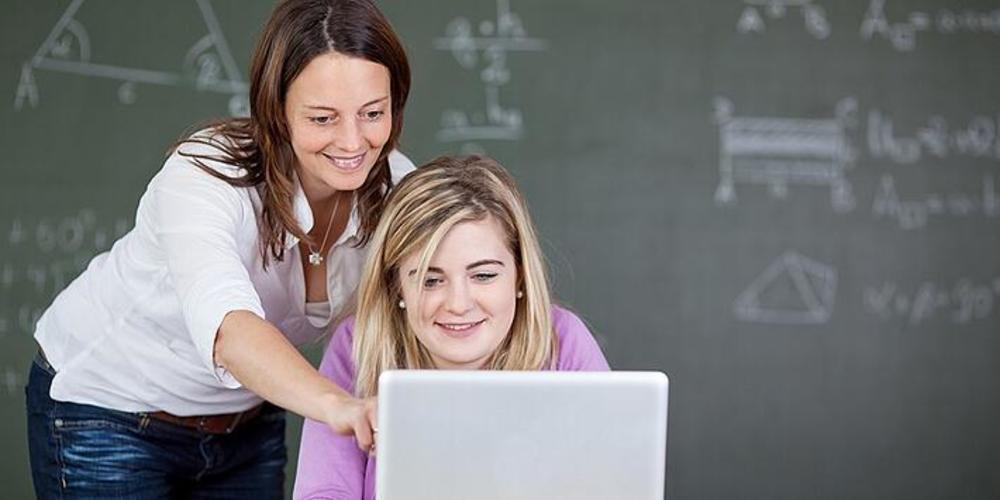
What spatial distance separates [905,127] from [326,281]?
7.33 ft

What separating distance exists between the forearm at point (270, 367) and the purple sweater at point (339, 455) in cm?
14

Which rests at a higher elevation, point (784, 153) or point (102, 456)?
point (784, 153)

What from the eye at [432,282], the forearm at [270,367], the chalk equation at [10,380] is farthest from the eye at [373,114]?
the chalk equation at [10,380]

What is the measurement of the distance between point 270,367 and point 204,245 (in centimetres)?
24

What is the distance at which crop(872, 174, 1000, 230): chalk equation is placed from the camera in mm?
3754

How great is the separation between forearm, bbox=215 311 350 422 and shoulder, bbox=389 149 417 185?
502 mm

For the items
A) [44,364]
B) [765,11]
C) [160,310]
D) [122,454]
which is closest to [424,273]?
[160,310]

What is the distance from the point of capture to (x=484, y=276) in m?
1.86

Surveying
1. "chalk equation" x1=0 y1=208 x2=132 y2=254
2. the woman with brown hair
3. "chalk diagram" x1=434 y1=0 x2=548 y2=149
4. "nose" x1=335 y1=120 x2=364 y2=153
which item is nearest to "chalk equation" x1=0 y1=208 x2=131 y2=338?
"chalk equation" x1=0 y1=208 x2=132 y2=254

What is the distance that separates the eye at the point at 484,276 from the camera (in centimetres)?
186

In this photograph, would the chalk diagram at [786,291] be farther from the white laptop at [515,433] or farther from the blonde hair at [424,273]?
the white laptop at [515,433]

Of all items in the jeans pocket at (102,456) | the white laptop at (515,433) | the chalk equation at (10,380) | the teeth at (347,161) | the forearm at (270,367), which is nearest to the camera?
the white laptop at (515,433)

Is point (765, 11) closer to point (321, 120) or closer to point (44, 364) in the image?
point (321, 120)

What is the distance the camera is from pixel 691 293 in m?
3.75
